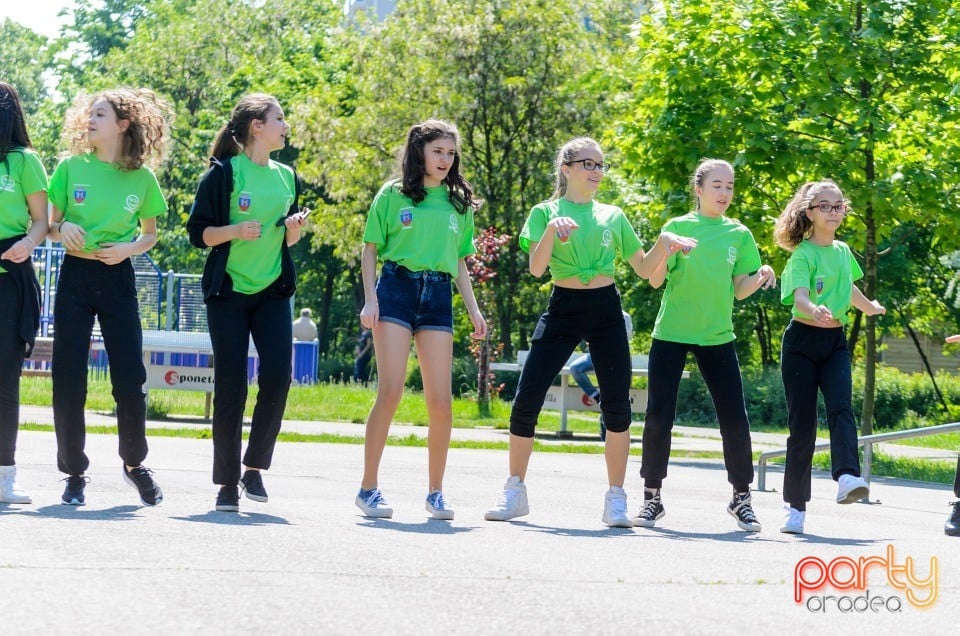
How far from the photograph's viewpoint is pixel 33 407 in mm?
18141

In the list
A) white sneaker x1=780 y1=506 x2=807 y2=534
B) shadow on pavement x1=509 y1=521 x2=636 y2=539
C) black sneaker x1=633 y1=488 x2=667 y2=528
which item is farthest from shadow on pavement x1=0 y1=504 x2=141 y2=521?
white sneaker x1=780 y1=506 x2=807 y2=534

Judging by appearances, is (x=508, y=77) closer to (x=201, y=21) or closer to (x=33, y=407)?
(x=33, y=407)

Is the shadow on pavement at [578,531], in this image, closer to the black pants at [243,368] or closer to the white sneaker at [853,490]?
the white sneaker at [853,490]

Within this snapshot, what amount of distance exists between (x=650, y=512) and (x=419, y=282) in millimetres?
1735

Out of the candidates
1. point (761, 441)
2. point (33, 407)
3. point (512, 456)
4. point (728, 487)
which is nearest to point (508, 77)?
point (761, 441)

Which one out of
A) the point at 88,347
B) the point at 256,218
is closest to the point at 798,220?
the point at 256,218

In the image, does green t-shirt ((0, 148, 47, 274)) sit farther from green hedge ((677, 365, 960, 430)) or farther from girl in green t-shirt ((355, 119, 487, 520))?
green hedge ((677, 365, 960, 430))

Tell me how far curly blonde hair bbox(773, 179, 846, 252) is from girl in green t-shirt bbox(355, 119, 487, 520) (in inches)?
71.5

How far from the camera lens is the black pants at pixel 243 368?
735 cm

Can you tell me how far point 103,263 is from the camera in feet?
23.8

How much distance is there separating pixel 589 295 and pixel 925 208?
27.6ft

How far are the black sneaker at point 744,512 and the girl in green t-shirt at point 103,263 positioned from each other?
2.94 meters

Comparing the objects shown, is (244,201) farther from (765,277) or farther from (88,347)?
(765,277)

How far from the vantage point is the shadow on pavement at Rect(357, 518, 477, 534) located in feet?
23.0
